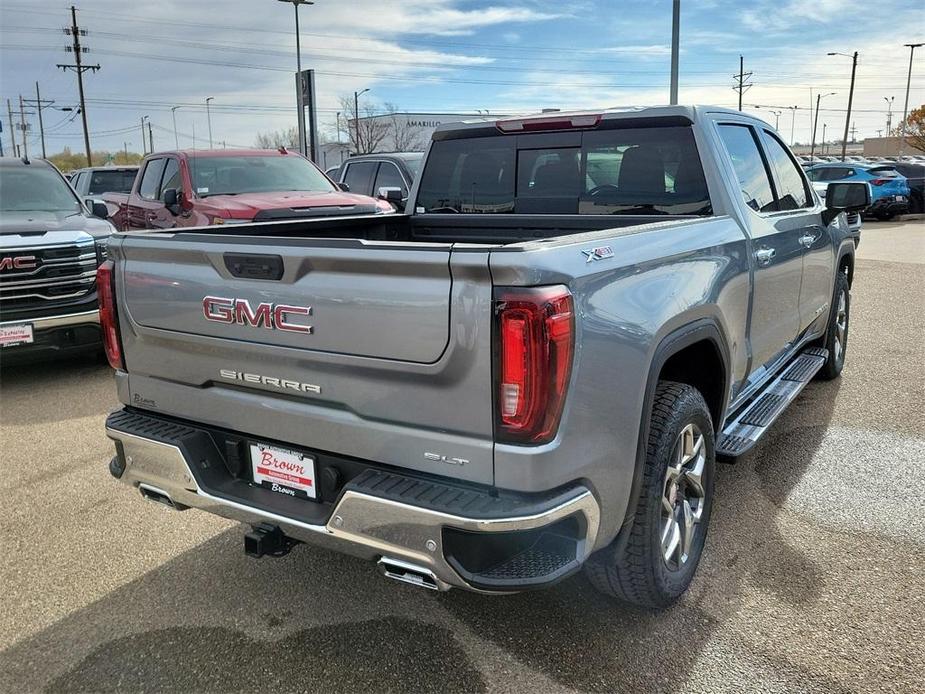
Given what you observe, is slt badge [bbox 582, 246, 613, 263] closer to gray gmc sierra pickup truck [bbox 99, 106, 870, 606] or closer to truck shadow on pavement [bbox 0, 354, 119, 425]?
gray gmc sierra pickup truck [bbox 99, 106, 870, 606]

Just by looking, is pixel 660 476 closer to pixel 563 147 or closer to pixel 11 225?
pixel 563 147

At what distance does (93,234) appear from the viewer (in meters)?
6.75

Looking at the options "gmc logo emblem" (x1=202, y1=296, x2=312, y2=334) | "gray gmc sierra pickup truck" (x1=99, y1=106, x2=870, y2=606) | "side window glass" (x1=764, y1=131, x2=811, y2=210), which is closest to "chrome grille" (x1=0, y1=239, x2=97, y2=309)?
"gray gmc sierra pickup truck" (x1=99, y1=106, x2=870, y2=606)

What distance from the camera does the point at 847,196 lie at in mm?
4895

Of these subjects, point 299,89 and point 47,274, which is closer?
point 47,274

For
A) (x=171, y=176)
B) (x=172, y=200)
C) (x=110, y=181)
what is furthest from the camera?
(x=110, y=181)

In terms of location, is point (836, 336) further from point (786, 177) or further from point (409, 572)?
point (409, 572)

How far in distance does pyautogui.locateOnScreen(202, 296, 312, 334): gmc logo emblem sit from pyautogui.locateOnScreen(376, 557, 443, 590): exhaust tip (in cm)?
76

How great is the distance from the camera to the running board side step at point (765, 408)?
11.9 feet

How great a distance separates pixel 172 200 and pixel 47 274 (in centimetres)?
330

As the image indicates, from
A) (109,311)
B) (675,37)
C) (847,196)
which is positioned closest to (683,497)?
(109,311)

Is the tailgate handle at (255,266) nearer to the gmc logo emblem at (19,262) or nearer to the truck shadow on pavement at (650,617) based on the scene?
the truck shadow on pavement at (650,617)

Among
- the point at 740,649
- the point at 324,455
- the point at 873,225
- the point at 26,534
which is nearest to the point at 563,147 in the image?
the point at 324,455

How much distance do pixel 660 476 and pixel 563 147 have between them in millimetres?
1998
